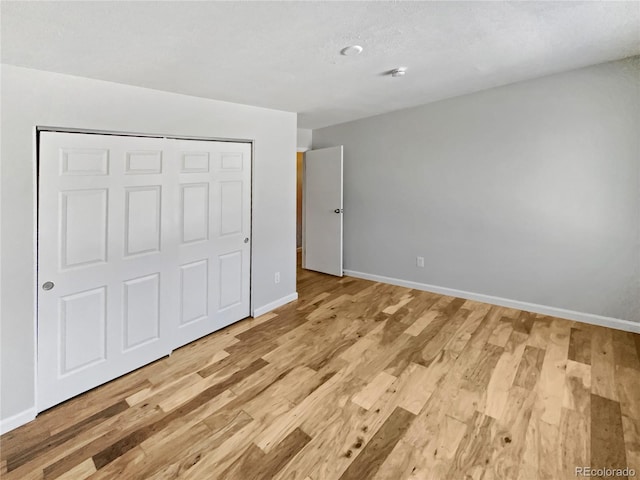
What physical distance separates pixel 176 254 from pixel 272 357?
1181 mm

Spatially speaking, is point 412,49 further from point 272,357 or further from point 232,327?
point 232,327

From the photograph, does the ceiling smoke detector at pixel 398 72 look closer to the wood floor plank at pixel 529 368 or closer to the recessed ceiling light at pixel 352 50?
the recessed ceiling light at pixel 352 50

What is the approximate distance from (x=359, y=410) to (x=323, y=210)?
3312 millimetres

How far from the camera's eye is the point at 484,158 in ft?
11.5

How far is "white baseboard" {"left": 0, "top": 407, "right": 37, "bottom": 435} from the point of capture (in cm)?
181

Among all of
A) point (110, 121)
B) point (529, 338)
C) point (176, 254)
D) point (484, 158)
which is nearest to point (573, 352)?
point (529, 338)

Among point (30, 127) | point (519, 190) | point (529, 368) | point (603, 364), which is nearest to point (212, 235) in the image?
point (30, 127)

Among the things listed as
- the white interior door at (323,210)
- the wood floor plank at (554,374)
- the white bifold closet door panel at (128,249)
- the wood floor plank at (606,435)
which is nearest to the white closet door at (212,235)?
the white bifold closet door panel at (128,249)

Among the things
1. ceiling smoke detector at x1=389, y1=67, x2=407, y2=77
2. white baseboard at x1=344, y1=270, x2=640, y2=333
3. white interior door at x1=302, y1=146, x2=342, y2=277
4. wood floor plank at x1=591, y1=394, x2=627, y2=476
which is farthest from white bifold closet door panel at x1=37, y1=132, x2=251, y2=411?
wood floor plank at x1=591, y1=394, x2=627, y2=476

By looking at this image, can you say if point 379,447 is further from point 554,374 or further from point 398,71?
point 398,71

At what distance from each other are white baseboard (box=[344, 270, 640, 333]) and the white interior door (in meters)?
0.71

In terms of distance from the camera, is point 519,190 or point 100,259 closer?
point 100,259

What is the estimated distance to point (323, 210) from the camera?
192 inches

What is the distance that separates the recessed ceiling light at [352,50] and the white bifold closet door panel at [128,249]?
1.39 m
